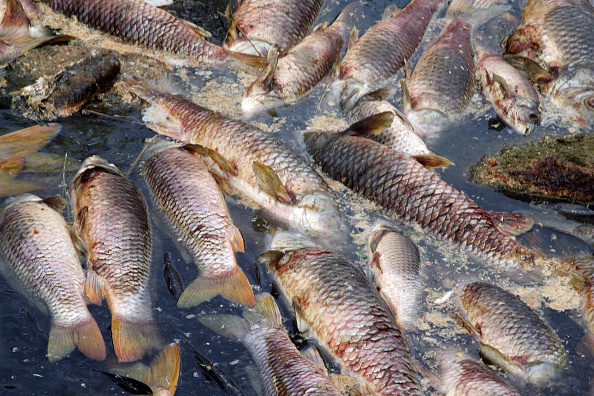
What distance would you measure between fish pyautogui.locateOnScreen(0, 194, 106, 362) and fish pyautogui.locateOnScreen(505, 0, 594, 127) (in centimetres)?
487

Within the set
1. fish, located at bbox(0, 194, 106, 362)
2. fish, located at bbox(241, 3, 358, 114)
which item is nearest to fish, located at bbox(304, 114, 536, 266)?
fish, located at bbox(241, 3, 358, 114)

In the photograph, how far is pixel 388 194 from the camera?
417cm

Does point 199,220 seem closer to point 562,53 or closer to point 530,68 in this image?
point 530,68

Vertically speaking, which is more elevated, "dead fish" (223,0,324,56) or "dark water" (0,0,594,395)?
"dead fish" (223,0,324,56)

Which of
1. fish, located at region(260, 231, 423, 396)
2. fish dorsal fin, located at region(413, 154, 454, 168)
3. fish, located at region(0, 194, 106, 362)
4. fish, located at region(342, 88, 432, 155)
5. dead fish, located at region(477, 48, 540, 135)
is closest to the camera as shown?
fish, located at region(260, 231, 423, 396)

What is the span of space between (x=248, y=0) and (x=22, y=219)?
3.61 meters

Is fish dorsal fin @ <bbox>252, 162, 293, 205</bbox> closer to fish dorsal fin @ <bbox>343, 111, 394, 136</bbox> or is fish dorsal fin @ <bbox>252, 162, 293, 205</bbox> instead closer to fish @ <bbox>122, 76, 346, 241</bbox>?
fish @ <bbox>122, 76, 346, 241</bbox>

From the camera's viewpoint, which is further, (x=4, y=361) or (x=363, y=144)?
(x=363, y=144)

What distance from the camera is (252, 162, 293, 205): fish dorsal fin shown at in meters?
3.82

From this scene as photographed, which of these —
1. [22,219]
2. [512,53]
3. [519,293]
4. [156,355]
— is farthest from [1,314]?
[512,53]

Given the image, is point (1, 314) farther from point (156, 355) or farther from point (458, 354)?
point (458, 354)

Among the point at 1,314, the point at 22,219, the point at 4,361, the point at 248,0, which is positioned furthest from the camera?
the point at 248,0

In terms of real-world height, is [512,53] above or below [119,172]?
above

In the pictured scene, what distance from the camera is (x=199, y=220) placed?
3.72 metres
